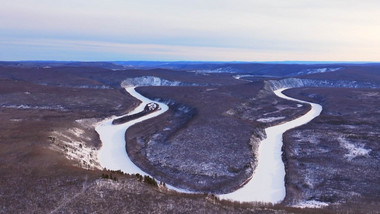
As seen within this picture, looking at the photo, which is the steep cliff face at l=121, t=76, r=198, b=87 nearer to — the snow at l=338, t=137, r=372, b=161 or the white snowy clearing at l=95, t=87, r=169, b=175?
the white snowy clearing at l=95, t=87, r=169, b=175

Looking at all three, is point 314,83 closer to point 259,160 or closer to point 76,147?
point 259,160

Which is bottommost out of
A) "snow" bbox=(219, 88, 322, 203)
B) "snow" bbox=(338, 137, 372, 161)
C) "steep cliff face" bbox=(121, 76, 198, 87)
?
"snow" bbox=(219, 88, 322, 203)

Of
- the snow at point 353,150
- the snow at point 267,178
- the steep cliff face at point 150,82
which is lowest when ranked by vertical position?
the snow at point 267,178

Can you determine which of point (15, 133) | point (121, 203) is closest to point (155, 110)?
point (15, 133)

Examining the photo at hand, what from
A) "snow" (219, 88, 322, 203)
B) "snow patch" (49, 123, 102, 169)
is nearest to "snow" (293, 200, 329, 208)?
"snow" (219, 88, 322, 203)

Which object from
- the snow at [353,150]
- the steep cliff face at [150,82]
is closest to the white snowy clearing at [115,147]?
the snow at [353,150]

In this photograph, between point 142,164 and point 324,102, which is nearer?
point 142,164

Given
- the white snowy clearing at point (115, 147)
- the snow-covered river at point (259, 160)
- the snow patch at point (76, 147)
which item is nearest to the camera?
the snow-covered river at point (259, 160)

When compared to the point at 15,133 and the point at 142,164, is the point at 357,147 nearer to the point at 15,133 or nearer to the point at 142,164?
the point at 142,164

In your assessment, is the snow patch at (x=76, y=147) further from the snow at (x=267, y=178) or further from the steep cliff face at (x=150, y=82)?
the steep cliff face at (x=150, y=82)
